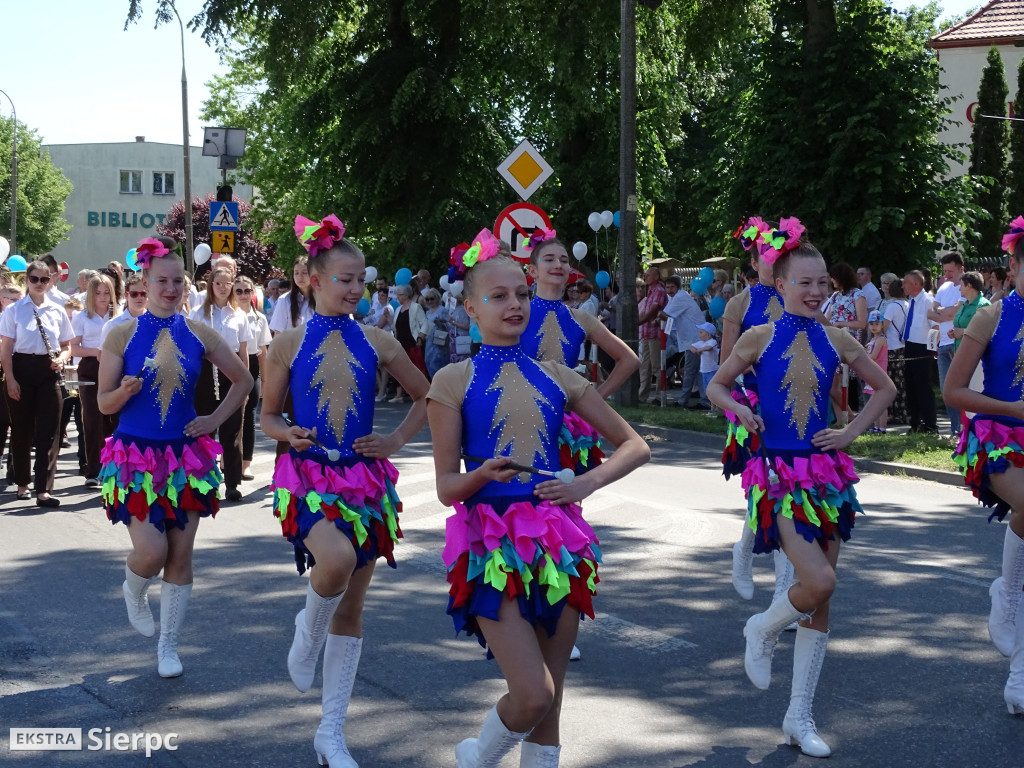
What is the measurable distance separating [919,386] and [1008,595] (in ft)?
32.3

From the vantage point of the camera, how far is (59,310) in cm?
1166

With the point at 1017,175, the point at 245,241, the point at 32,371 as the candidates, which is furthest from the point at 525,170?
the point at 245,241

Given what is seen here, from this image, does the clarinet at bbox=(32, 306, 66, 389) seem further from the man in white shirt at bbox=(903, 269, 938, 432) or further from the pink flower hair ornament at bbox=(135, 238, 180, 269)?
the man in white shirt at bbox=(903, 269, 938, 432)

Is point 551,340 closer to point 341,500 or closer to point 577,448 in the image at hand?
point 577,448

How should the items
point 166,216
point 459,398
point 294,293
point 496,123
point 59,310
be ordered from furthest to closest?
point 166,216 < point 496,123 < point 59,310 < point 294,293 < point 459,398

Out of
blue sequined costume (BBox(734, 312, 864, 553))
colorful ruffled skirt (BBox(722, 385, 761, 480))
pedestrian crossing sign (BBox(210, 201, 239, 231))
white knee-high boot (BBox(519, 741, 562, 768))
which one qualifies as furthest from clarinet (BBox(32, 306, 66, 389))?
pedestrian crossing sign (BBox(210, 201, 239, 231))

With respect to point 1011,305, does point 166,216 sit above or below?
above

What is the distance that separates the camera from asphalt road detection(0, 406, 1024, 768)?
16.5ft

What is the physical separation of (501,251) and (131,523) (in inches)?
112

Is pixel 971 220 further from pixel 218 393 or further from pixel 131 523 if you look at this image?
pixel 131 523

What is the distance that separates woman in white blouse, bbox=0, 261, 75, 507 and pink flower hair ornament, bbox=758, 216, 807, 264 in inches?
308

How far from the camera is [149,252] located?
627 centimetres

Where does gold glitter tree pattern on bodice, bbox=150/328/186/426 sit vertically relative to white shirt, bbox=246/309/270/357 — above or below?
below

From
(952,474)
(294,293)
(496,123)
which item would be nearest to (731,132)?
(496,123)
